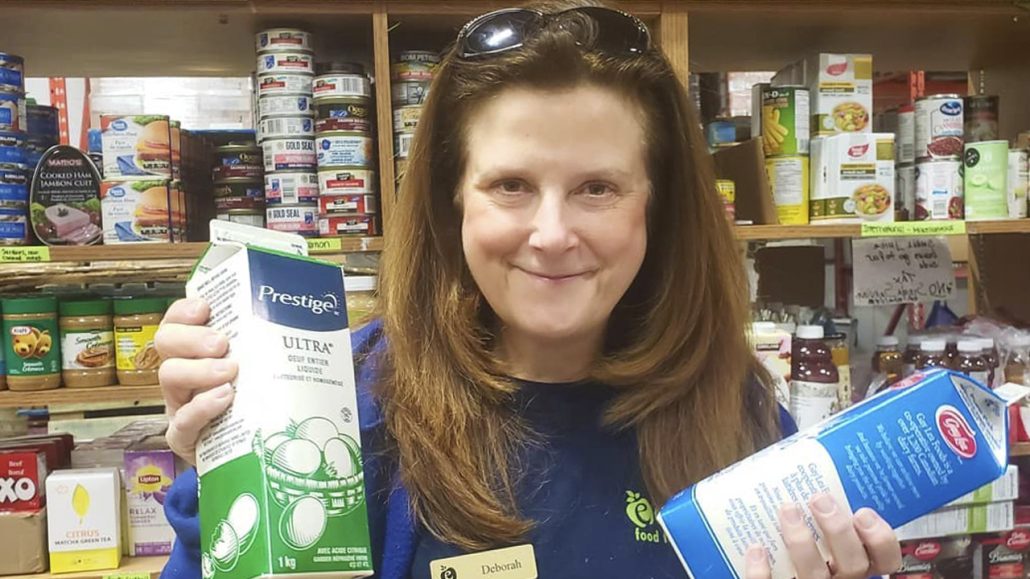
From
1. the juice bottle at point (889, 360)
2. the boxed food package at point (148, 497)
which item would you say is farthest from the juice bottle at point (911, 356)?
the boxed food package at point (148, 497)

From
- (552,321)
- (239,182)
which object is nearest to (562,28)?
(552,321)

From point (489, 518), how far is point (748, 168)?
1.11 m

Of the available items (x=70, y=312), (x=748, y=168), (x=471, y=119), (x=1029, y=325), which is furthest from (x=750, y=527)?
(x=1029, y=325)

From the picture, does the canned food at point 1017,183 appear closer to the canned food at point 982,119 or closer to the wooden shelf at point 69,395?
the canned food at point 982,119

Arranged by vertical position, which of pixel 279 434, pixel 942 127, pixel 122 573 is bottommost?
pixel 122 573

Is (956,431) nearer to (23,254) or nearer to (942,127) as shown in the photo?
(942,127)

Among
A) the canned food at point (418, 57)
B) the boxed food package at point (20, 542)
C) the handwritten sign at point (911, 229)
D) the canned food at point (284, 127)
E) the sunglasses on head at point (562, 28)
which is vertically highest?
the canned food at point (418, 57)

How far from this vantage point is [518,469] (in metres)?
1.00

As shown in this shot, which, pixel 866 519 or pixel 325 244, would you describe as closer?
pixel 866 519

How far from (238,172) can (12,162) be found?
1.31 feet

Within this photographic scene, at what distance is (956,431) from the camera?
0.78 meters

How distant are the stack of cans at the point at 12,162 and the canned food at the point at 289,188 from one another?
446 mm

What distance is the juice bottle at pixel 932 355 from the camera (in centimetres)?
181

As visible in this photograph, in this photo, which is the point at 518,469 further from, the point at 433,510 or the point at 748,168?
the point at 748,168
